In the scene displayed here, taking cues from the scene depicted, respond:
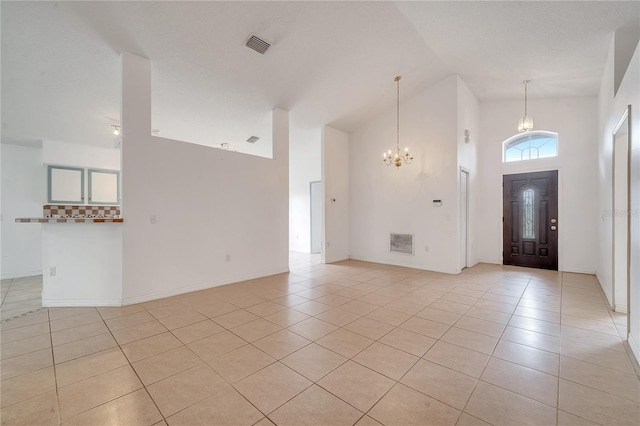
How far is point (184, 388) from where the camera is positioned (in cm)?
186

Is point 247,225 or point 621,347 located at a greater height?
point 247,225

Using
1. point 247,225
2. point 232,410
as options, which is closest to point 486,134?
point 247,225

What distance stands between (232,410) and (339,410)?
67 centimetres

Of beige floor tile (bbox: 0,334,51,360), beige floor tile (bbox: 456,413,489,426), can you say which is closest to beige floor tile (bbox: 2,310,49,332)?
beige floor tile (bbox: 0,334,51,360)

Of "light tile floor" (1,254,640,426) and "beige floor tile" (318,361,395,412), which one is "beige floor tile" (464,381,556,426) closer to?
"light tile floor" (1,254,640,426)

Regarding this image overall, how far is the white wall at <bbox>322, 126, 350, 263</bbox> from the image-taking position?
660cm

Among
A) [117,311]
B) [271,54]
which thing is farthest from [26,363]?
[271,54]

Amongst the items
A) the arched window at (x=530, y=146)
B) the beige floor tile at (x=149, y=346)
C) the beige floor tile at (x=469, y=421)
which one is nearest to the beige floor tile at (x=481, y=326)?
the beige floor tile at (x=469, y=421)

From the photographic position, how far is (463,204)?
227 inches

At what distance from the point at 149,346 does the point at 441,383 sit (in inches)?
99.7

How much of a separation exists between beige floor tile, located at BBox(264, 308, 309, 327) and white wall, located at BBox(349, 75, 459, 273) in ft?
11.8

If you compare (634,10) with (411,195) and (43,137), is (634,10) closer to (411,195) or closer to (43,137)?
(411,195)

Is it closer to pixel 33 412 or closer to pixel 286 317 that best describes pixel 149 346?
pixel 33 412

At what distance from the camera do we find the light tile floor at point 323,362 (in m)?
1.64
